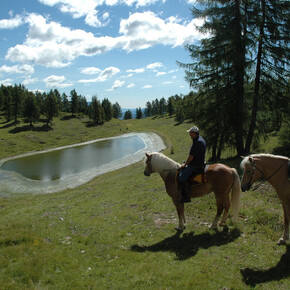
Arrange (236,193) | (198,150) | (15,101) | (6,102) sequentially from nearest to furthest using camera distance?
1. (198,150)
2. (236,193)
3. (15,101)
4. (6,102)

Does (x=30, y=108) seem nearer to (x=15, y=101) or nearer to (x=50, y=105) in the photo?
(x=15, y=101)

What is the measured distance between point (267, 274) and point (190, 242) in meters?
2.75

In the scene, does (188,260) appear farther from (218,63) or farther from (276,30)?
(276,30)

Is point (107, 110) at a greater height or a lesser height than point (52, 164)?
greater

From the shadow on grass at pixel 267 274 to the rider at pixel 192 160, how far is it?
10.8 feet

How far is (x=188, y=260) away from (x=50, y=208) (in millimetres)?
12780

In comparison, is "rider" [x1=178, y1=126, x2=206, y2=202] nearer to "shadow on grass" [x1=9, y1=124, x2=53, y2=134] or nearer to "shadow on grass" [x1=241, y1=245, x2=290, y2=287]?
"shadow on grass" [x1=241, y1=245, x2=290, y2=287]

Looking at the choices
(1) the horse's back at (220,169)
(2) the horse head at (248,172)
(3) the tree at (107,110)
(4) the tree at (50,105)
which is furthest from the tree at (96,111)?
(2) the horse head at (248,172)

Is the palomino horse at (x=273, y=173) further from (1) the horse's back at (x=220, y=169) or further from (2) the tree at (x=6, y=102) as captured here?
(2) the tree at (x=6, y=102)

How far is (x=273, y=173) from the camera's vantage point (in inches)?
274

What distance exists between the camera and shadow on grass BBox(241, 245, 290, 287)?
225 inches

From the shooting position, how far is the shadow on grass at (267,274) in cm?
572

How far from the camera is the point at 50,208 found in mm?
16641

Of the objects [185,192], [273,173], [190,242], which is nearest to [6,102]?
[185,192]
